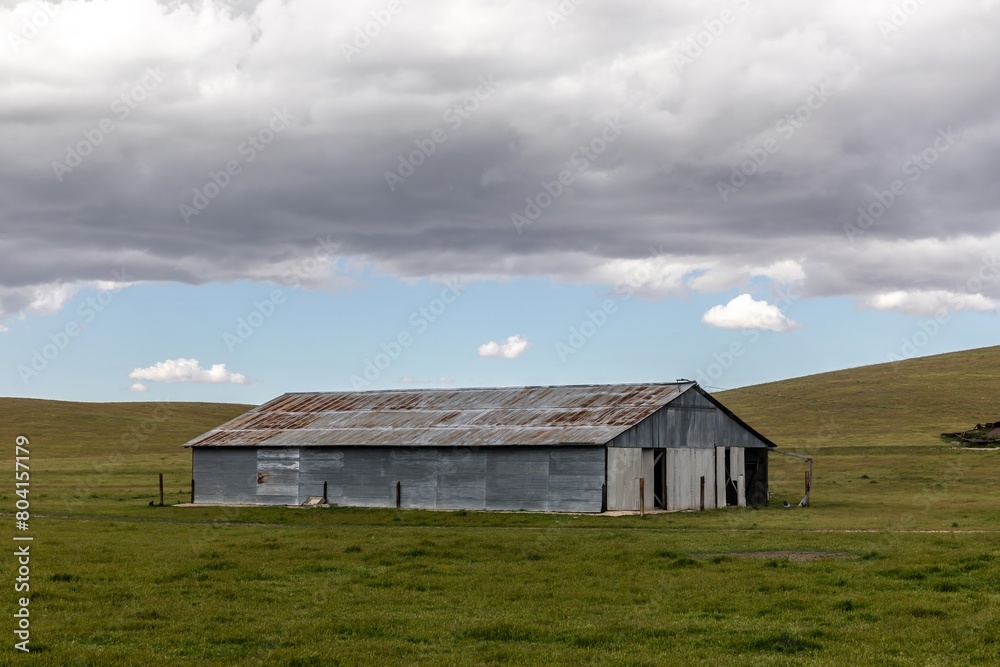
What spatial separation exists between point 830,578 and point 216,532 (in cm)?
2266

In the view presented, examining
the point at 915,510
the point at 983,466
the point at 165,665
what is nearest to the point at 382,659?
the point at 165,665

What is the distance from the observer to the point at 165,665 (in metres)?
15.9

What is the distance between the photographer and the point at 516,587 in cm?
2392

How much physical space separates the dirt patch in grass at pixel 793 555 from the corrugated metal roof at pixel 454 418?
69.0 feet

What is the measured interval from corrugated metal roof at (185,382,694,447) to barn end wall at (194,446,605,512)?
63 cm

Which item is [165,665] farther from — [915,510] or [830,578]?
[915,510]

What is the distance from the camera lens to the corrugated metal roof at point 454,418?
183 ft

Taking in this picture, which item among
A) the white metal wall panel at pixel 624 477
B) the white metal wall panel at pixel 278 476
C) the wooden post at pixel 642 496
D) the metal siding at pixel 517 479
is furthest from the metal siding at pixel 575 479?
the white metal wall panel at pixel 278 476

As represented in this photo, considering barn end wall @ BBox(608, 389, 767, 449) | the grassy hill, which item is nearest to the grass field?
barn end wall @ BBox(608, 389, 767, 449)

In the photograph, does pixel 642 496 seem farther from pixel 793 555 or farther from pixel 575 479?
pixel 793 555

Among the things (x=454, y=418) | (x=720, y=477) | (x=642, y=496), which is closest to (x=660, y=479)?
(x=720, y=477)

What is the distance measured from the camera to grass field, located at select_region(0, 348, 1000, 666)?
56.5 ft

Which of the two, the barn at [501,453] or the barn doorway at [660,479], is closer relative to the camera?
the barn at [501,453]

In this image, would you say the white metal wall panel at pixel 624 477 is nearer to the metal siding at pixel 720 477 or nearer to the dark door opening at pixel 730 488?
the metal siding at pixel 720 477
